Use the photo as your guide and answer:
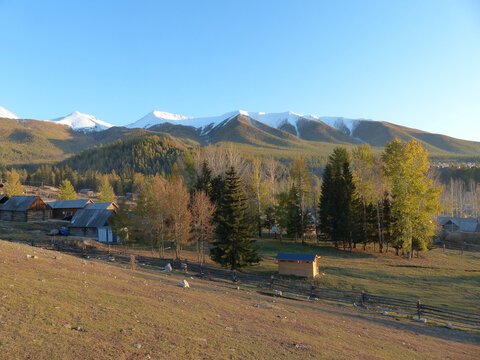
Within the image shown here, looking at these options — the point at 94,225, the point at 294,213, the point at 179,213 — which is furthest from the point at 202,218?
the point at 94,225

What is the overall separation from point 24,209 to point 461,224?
11088cm

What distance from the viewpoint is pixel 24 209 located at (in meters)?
64.2

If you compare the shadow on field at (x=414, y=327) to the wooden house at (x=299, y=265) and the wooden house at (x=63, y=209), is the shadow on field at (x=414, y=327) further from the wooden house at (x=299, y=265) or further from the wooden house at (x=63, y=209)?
the wooden house at (x=63, y=209)

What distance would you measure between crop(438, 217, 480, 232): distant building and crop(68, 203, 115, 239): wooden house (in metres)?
82.3

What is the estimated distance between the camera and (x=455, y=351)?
13727 mm

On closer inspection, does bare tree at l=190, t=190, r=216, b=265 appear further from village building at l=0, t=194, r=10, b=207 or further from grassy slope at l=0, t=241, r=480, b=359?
village building at l=0, t=194, r=10, b=207

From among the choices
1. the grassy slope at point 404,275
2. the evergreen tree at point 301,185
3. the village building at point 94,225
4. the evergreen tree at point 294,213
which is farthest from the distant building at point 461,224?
the village building at point 94,225

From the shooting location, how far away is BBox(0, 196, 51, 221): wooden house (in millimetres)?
64750

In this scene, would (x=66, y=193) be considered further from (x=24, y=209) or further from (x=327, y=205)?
(x=327, y=205)

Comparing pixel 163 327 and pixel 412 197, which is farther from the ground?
pixel 412 197

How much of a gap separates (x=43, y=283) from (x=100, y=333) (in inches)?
222

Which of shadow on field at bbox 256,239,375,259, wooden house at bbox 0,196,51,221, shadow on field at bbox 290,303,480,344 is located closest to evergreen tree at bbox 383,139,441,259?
shadow on field at bbox 256,239,375,259

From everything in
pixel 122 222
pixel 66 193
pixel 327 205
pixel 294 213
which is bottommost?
pixel 122 222

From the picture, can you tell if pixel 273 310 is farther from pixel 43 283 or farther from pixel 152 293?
pixel 43 283
